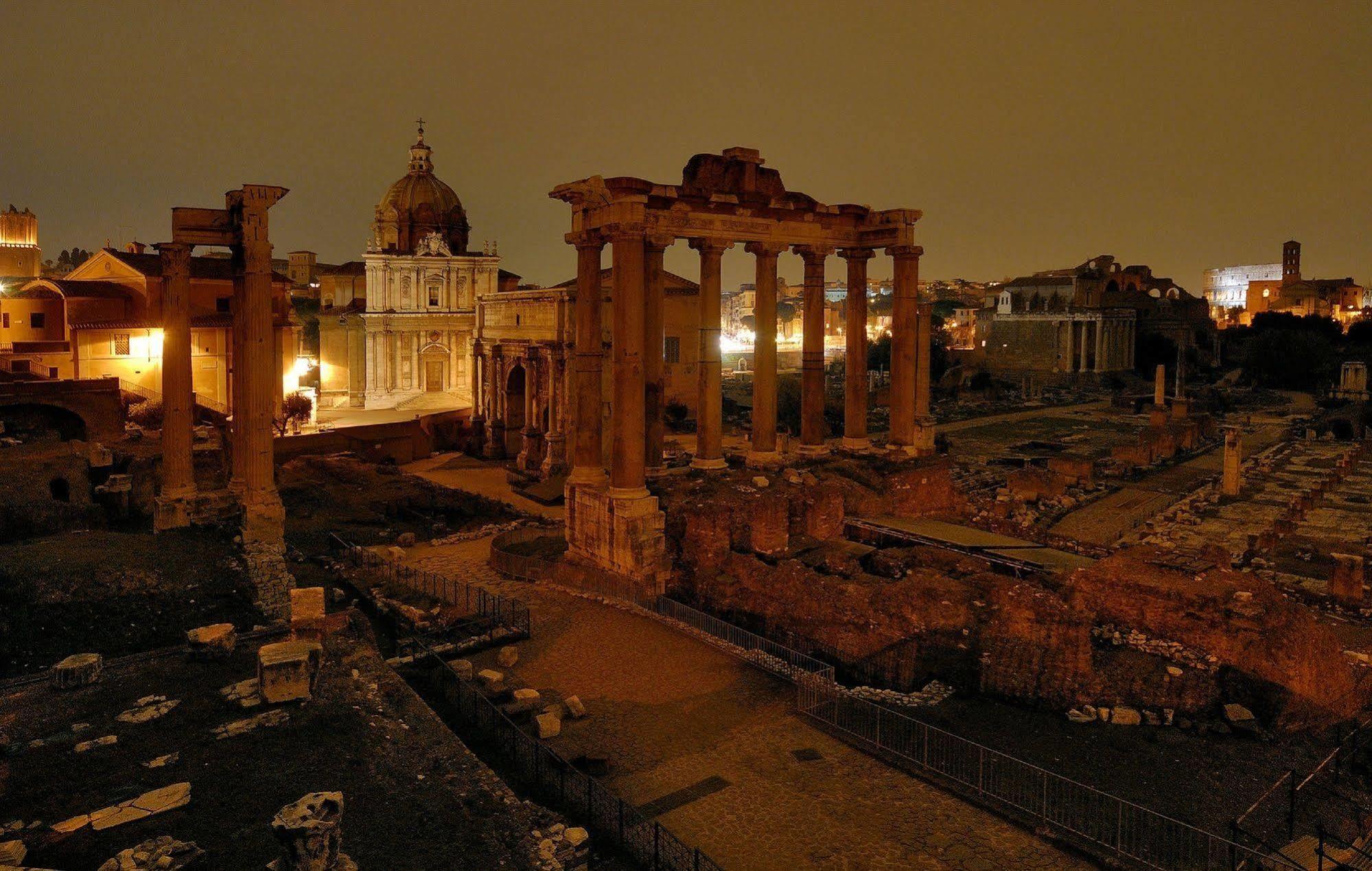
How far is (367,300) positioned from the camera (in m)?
46.7

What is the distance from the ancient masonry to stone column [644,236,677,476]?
715 centimetres

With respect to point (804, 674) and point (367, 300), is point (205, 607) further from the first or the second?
→ point (367, 300)

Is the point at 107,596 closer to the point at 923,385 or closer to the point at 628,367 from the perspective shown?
the point at 628,367

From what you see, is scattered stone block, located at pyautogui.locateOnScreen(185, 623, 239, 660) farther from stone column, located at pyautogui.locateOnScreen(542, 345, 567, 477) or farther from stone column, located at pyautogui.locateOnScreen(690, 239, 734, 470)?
stone column, located at pyautogui.locateOnScreen(542, 345, 567, 477)

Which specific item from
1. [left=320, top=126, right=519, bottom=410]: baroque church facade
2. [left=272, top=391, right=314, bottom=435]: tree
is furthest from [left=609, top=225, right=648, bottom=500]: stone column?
[left=320, top=126, right=519, bottom=410]: baroque church facade

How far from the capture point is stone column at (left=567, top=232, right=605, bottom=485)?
18.6m

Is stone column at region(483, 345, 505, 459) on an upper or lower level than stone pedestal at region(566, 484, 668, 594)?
upper

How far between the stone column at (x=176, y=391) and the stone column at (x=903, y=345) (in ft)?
49.0

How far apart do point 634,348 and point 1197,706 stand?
34.6 ft

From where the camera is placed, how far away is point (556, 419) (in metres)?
36.0

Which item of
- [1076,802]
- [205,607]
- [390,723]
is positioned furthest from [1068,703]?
[205,607]

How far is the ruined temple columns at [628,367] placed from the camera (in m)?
17.4

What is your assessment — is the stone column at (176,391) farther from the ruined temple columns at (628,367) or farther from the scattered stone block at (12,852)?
A: the scattered stone block at (12,852)

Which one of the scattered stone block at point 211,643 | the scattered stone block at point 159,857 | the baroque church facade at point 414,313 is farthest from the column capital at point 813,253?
the baroque church facade at point 414,313
